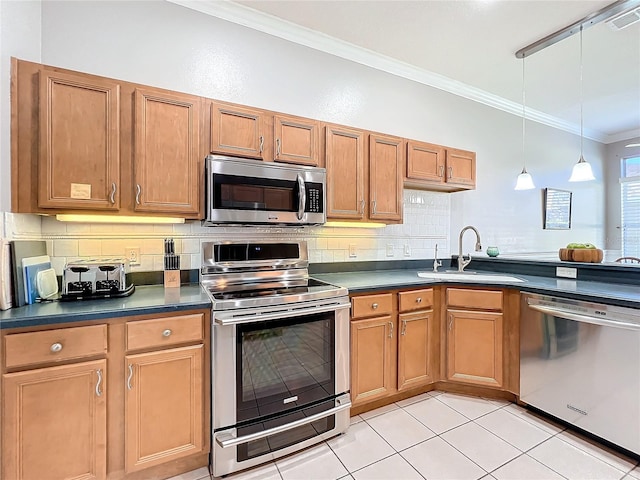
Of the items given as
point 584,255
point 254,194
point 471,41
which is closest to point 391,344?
point 254,194

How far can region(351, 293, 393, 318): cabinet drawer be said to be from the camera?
84.0 inches

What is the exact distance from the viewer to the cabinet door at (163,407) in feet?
4.96

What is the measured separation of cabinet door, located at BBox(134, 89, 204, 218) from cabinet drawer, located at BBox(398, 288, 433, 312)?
1.61 metres

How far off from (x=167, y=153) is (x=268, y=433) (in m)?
1.76

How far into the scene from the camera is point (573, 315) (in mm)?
1971

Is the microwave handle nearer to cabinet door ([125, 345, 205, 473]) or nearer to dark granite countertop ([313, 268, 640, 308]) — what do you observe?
dark granite countertop ([313, 268, 640, 308])

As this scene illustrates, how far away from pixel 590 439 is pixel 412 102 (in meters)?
3.08

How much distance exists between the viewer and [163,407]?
5.15 ft

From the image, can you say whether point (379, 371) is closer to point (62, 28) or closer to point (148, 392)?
point (148, 392)

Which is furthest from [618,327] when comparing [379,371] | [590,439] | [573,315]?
[379,371]

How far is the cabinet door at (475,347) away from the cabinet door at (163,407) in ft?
6.28

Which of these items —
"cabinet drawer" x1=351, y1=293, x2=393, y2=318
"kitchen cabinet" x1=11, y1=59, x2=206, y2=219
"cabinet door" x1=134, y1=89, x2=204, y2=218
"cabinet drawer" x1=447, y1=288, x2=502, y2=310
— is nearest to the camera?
"kitchen cabinet" x1=11, y1=59, x2=206, y2=219

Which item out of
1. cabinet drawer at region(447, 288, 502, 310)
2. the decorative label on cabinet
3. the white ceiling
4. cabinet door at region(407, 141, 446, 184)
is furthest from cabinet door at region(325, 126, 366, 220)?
the decorative label on cabinet

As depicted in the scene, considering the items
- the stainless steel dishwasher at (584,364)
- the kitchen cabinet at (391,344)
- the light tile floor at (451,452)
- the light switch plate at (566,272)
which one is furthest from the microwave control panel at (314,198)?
the light switch plate at (566,272)
